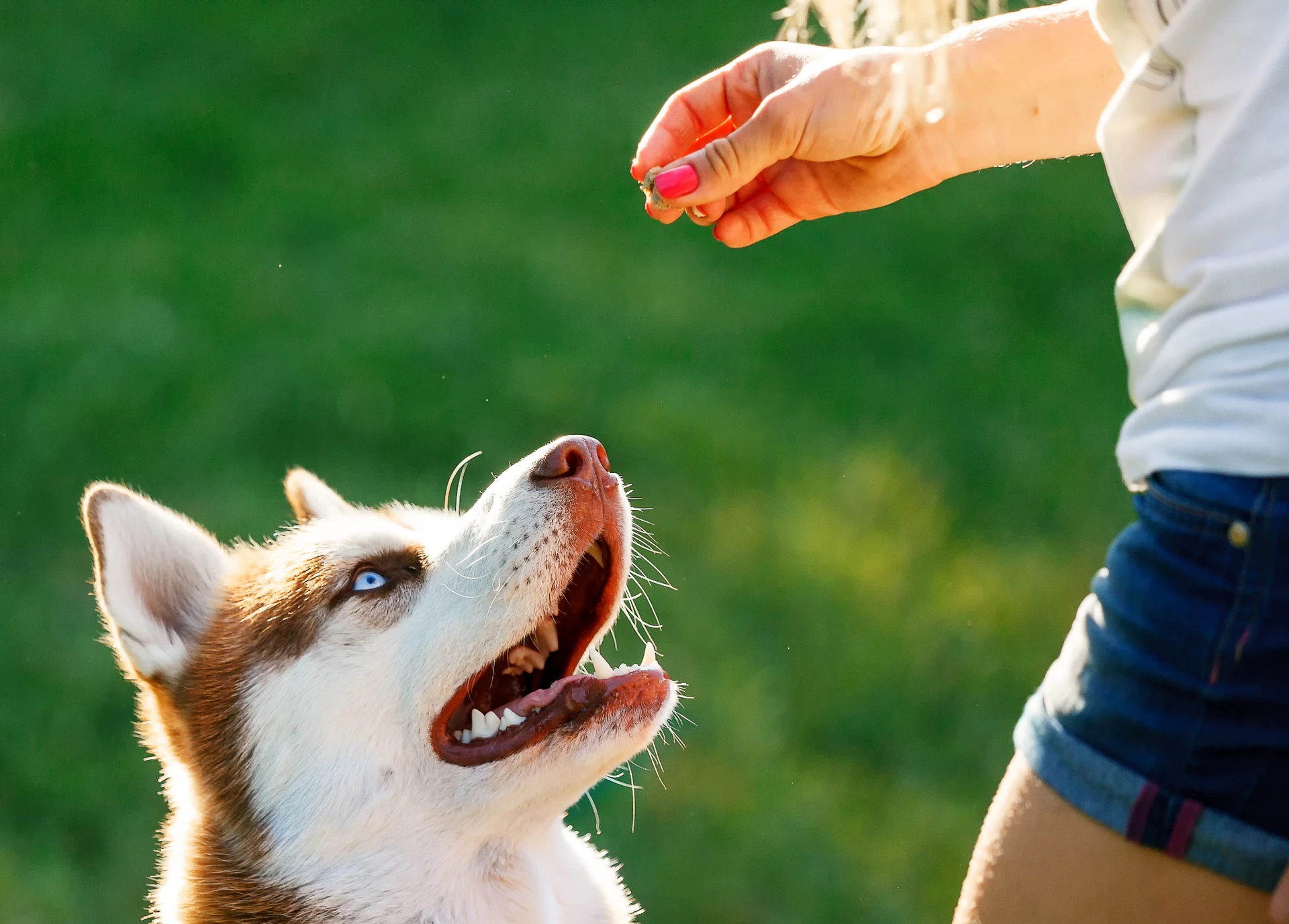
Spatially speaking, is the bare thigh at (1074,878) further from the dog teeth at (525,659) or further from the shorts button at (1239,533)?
the dog teeth at (525,659)

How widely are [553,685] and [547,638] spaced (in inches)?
6.8

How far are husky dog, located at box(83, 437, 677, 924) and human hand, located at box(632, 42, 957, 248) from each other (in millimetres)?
588

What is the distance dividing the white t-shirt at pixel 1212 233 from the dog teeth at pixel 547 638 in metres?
1.27

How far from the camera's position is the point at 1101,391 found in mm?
6266

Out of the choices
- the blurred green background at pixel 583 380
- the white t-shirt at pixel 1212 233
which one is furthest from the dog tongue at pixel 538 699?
the blurred green background at pixel 583 380

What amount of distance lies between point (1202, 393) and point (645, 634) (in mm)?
3033

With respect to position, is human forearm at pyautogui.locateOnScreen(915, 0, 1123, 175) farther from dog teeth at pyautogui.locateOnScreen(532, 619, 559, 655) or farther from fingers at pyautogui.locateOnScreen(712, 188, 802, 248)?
dog teeth at pyautogui.locateOnScreen(532, 619, 559, 655)

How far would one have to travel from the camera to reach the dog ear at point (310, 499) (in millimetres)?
3314

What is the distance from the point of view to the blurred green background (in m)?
4.38

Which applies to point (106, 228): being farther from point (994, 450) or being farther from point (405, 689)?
point (405, 689)

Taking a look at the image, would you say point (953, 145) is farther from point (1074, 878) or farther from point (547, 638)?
point (1074, 878)

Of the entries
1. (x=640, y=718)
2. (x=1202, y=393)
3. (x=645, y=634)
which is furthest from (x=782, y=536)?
(x=1202, y=393)

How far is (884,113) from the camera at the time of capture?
252 centimetres

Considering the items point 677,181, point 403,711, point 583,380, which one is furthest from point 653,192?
point 583,380
